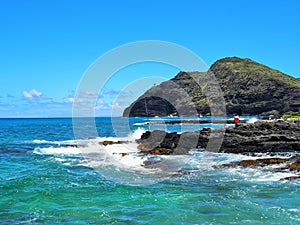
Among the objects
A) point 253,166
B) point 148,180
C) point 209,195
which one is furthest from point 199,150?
point 209,195

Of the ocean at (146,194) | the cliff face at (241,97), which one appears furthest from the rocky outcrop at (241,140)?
the cliff face at (241,97)

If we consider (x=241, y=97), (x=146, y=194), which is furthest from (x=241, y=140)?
(x=241, y=97)

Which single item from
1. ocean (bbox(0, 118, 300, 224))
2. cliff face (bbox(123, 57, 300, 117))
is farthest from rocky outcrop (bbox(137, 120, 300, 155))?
cliff face (bbox(123, 57, 300, 117))

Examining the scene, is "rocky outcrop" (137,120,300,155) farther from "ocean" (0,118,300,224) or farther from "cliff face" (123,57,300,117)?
"cliff face" (123,57,300,117)

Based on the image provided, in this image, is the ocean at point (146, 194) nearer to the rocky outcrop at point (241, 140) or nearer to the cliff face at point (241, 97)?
the rocky outcrop at point (241, 140)

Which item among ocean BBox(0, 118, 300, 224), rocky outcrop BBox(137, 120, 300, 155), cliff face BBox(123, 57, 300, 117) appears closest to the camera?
ocean BBox(0, 118, 300, 224)

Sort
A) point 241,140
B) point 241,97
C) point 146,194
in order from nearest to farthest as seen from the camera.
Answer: point 146,194, point 241,140, point 241,97

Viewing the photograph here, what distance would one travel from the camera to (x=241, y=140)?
1303 inches

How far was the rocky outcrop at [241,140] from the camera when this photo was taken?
1222 inches

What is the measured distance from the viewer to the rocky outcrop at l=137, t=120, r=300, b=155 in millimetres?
31047

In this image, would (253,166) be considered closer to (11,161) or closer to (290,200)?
(290,200)

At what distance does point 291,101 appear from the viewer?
522 feet

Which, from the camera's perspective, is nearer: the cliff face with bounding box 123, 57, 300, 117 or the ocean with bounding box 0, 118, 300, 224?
the ocean with bounding box 0, 118, 300, 224

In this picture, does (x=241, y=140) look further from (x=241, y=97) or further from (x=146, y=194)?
(x=241, y=97)
